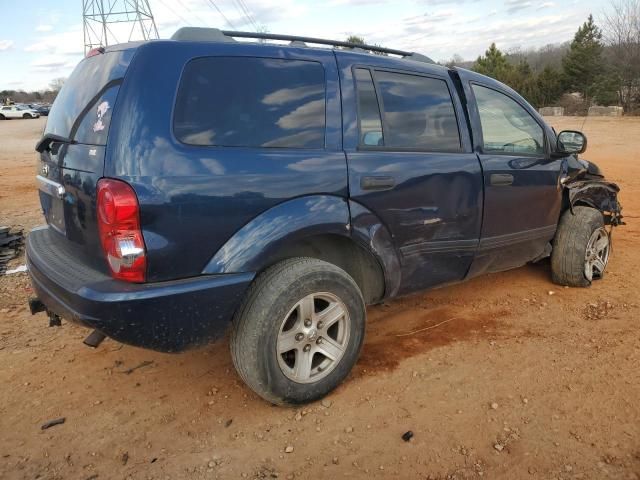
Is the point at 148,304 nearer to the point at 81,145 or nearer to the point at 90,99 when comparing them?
the point at 81,145

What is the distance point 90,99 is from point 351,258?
172cm

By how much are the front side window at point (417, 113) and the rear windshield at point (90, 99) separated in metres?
1.50

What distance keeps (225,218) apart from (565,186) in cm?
315

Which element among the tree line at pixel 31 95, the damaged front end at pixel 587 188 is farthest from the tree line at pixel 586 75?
the tree line at pixel 31 95

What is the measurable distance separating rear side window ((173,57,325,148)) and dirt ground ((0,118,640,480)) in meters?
1.49

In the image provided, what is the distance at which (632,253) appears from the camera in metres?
5.57

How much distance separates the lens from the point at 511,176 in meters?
3.81

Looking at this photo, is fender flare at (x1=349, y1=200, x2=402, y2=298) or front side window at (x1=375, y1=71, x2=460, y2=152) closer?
fender flare at (x1=349, y1=200, x2=402, y2=298)

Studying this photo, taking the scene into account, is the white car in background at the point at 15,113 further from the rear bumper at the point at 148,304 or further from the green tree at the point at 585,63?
the rear bumper at the point at 148,304

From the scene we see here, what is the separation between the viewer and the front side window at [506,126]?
3.78 metres

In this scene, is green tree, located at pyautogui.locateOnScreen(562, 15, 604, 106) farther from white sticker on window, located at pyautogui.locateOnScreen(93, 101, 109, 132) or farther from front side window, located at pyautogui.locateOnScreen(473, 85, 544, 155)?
white sticker on window, located at pyautogui.locateOnScreen(93, 101, 109, 132)

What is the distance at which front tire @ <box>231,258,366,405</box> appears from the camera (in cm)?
268

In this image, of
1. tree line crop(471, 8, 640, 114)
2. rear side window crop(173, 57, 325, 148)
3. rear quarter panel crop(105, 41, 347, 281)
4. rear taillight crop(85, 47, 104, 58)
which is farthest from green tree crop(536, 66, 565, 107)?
rear quarter panel crop(105, 41, 347, 281)

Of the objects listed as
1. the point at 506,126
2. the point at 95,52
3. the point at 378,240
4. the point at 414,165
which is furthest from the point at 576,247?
the point at 95,52
